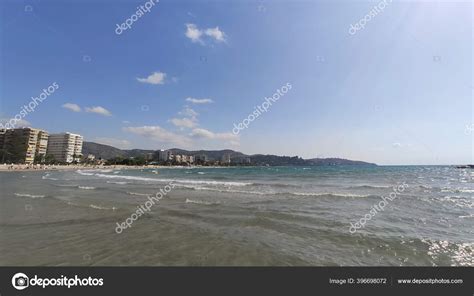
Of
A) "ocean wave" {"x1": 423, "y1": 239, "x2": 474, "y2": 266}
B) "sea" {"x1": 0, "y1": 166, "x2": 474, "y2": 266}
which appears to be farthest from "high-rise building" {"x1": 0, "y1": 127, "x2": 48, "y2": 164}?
"ocean wave" {"x1": 423, "y1": 239, "x2": 474, "y2": 266}

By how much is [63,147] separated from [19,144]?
49266 millimetres

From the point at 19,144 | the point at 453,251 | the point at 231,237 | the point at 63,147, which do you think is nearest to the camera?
the point at 453,251

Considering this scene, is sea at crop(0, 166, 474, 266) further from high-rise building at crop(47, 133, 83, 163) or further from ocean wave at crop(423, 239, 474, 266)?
high-rise building at crop(47, 133, 83, 163)

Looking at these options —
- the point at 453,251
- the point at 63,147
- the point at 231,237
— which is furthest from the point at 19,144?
the point at 453,251

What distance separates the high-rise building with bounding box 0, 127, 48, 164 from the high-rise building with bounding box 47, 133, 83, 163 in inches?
1486

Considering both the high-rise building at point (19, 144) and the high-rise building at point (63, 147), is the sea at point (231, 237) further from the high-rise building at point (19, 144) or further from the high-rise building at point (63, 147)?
the high-rise building at point (63, 147)

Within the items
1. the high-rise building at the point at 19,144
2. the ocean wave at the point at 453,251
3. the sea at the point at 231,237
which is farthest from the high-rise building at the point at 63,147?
the ocean wave at the point at 453,251

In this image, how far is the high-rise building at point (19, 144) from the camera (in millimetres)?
131500

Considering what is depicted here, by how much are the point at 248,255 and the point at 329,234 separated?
382 cm

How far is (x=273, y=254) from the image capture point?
279 inches

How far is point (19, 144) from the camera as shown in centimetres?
13525

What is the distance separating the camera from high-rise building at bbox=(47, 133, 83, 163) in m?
181

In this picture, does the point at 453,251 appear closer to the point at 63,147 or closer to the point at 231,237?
the point at 231,237
